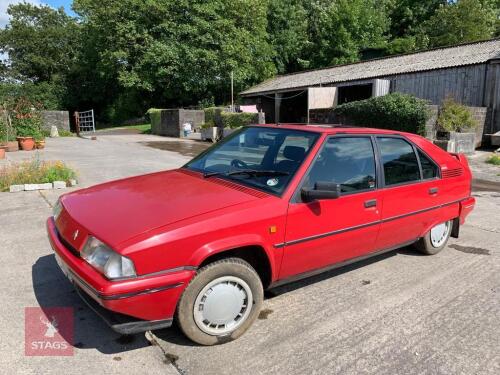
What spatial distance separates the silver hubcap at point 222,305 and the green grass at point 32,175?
619 cm

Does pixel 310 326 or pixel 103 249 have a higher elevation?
pixel 103 249

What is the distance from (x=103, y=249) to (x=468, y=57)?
2134cm

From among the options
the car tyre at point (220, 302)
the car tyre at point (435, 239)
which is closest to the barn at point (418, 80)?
the car tyre at point (435, 239)

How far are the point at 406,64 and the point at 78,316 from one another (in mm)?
23091

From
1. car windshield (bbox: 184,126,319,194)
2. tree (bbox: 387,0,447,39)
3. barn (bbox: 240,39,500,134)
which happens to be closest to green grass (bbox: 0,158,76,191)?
car windshield (bbox: 184,126,319,194)

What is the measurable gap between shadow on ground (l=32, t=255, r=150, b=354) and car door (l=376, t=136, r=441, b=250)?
8.15ft

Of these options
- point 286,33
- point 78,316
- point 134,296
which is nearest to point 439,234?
point 134,296

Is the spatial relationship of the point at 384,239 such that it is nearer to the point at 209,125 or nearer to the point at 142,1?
the point at 209,125

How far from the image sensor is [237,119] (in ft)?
66.8

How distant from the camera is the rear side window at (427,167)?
4336 mm

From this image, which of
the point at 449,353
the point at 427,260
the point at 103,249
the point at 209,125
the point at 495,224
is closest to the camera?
the point at 103,249

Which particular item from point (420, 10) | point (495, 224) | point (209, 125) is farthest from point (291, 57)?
point (495, 224)

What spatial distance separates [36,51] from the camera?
142ft

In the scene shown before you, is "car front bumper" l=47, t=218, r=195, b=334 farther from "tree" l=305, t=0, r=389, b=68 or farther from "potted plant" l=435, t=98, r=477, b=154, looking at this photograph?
"tree" l=305, t=0, r=389, b=68
